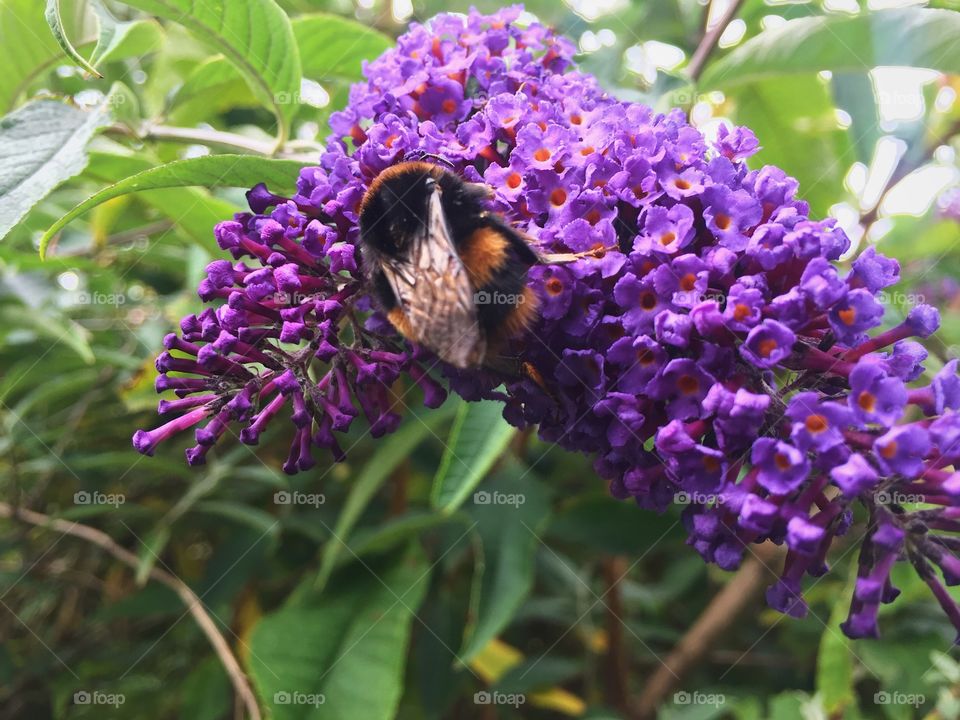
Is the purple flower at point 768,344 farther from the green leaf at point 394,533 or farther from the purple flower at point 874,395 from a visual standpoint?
the green leaf at point 394,533

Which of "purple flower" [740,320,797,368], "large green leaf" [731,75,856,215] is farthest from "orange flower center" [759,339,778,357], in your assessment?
"large green leaf" [731,75,856,215]

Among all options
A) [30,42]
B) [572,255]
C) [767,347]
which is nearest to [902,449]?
[767,347]

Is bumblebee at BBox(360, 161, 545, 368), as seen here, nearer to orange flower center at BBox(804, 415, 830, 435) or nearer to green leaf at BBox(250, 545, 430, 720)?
orange flower center at BBox(804, 415, 830, 435)

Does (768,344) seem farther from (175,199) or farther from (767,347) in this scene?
(175,199)

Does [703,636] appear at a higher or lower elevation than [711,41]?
lower

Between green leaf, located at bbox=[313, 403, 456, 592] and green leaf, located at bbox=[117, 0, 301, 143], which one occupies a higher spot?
green leaf, located at bbox=[117, 0, 301, 143]

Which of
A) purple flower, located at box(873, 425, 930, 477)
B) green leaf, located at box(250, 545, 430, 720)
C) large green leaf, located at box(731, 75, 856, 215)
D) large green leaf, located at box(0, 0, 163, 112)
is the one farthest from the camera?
large green leaf, located at box(731, 75, 856, 215)
